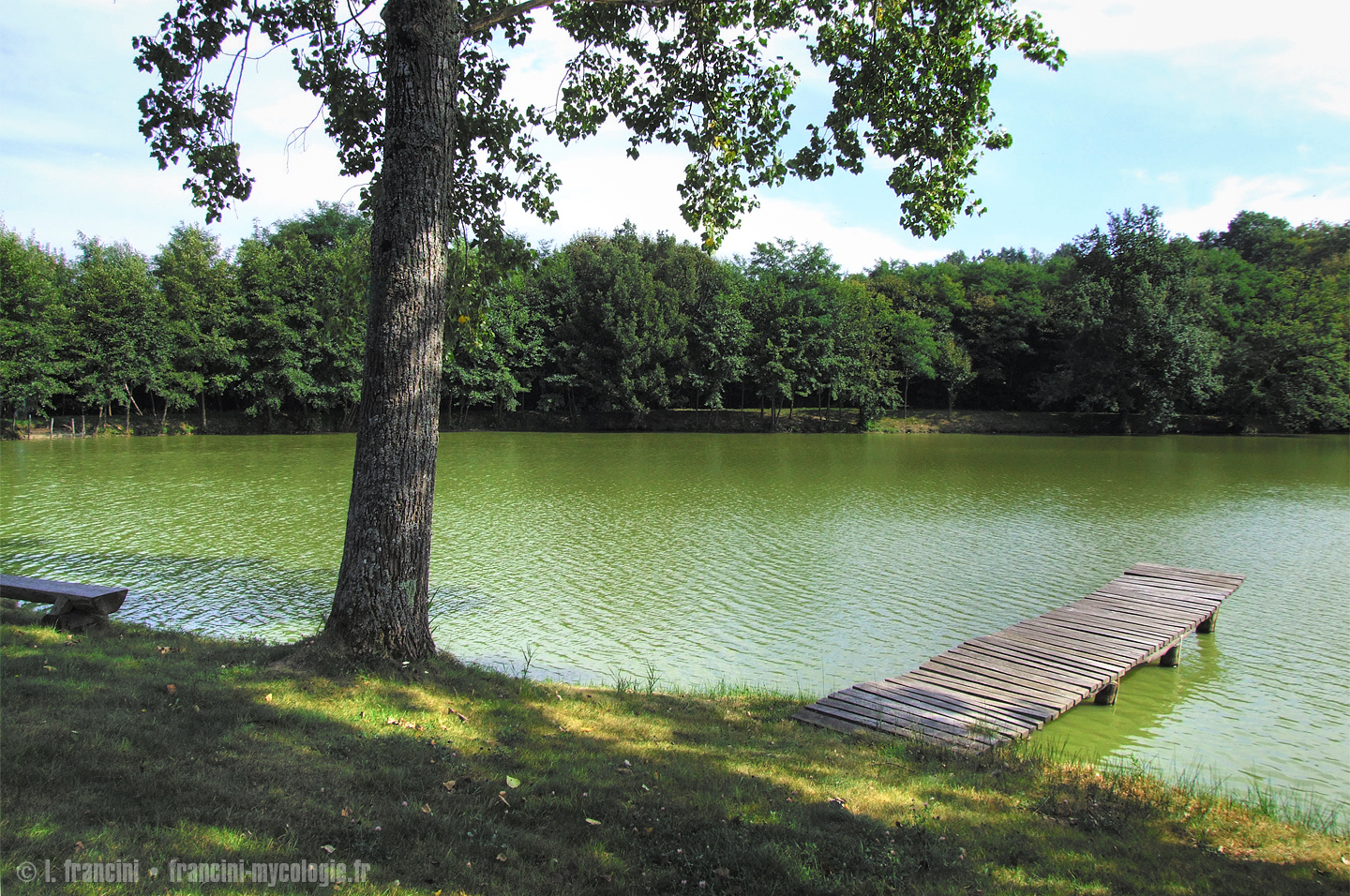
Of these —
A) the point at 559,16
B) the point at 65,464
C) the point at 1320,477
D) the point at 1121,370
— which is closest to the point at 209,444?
the point at 65,464

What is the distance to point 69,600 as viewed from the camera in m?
6.06

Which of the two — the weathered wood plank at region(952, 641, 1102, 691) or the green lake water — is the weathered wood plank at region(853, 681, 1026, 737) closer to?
the green lake water

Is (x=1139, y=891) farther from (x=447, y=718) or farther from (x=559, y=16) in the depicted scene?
(x=559, y=16)

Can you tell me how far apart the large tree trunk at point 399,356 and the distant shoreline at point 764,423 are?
41664mm

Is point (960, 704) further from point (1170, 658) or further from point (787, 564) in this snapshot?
point (787, 564)

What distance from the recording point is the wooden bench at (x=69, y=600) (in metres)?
6.05

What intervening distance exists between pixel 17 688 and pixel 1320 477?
30.5 metres

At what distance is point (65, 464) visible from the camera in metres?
24.4

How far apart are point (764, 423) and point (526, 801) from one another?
Answer: 4554 centimetres

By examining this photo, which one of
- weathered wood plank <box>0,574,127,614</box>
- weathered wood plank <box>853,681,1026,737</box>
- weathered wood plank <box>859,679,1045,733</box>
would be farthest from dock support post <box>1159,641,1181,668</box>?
weathered wood plank <box>0,574,127,614</box>

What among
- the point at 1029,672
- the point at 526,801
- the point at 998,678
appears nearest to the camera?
the point at 526,801

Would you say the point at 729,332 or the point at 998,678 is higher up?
the point at 729,332

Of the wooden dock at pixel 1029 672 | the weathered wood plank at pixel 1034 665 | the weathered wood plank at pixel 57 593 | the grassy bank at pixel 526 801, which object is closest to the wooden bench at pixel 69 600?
the weathered wood plank at pixel 57 593

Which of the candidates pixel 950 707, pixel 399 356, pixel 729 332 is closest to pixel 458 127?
pixel 399 356
